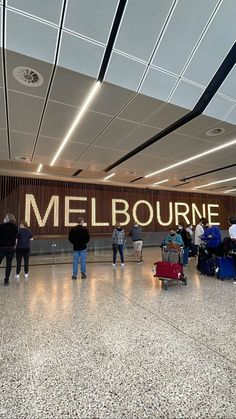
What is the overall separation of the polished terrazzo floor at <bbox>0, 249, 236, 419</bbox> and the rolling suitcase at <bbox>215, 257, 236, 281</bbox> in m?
1.23

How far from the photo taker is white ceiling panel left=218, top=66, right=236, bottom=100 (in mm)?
4090

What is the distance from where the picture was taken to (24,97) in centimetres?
421

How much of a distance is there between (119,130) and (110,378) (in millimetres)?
5086

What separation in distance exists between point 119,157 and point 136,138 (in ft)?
5.73

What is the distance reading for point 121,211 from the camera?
12578 millimetres

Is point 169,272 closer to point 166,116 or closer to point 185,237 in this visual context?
point 185,237

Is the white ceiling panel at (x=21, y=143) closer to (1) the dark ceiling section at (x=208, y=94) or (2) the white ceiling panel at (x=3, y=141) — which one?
(2) the white ceiling panel at (x=3, y=141)

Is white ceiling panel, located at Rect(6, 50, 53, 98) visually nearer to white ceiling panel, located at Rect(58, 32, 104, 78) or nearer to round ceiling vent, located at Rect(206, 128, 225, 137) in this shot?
white ceiling panel, located at Rect(58, 32, 104, 78)

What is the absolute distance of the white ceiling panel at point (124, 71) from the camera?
11.8 ft

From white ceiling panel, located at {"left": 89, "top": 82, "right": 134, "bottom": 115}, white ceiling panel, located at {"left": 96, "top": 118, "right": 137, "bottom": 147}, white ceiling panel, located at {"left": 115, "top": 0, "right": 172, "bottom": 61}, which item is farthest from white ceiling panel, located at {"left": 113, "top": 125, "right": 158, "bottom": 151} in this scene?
white ceiling panel, located at {"left": 115, "top": 0, "right": 172, "bottom": 61}

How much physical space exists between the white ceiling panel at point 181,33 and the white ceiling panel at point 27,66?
1.87 m

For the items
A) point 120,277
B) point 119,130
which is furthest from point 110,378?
point 119,130

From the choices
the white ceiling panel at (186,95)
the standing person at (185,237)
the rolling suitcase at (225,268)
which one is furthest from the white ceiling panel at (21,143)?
the rolling suitcase at (225,268)

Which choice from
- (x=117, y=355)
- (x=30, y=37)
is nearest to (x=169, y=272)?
(x=117, y=355)
